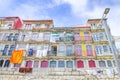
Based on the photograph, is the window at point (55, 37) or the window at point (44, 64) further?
the window at point (55, 37)

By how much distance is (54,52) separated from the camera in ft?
101

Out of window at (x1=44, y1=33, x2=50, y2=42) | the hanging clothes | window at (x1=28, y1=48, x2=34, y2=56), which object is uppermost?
window at (x1=44, y1=33, x2=50, y2=42)

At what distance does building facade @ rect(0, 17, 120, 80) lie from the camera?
86.5 ft

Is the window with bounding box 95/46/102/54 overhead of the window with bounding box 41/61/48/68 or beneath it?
overhead

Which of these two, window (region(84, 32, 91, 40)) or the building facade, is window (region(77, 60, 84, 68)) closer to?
the building facade

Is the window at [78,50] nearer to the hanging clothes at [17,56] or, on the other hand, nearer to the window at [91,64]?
the window at [91,64]

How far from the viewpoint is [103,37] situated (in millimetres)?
31969

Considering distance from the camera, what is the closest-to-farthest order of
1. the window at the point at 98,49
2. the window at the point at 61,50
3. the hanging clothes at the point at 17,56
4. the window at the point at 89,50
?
the hanging clothes at the point at 17,56 < the window at the point at 89,50 < the window at the point at 98,49 < the window at the point at 61,50

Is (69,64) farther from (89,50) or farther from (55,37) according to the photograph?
(55,37)

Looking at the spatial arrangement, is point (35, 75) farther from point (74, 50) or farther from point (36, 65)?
point (74, 50)

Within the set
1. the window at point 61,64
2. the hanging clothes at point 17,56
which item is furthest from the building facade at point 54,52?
the hanging clothes at point 17,56

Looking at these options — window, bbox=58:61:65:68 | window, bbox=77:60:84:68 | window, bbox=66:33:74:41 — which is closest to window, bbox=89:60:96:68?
window, bbox=77:60:84:68

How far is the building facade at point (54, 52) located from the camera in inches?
1038

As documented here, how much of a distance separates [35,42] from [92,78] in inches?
484
